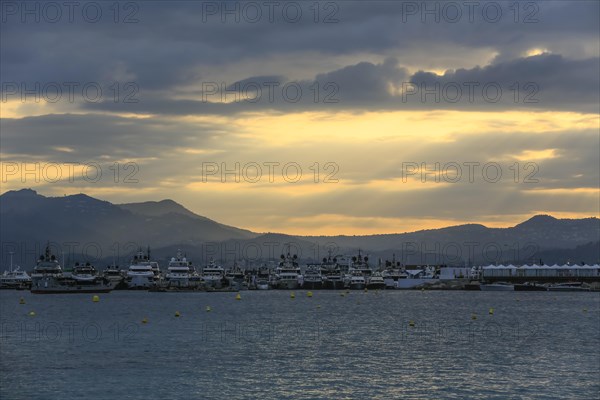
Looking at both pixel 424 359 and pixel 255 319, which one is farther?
pixel 255 319

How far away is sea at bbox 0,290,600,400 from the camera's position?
63.9 m

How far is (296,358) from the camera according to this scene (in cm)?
8175


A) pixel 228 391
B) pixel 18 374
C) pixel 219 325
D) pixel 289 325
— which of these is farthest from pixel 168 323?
pixel 228 391

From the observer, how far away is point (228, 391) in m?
63.5

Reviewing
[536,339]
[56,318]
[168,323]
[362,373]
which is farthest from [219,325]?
[362,373]

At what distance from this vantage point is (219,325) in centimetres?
12138

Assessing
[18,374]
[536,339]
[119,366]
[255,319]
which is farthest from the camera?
[255,319]

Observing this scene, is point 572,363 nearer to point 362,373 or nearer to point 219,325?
point 362,373

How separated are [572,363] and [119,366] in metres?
41.2

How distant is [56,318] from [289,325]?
40406 millimetres

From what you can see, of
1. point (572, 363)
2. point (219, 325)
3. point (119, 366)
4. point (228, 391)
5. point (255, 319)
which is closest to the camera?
point (228, 391)

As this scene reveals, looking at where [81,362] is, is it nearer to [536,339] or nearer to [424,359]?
[424,359]

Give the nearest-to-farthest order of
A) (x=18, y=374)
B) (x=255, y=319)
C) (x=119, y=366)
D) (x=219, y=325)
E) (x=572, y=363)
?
(x=18, y=374) < (x=119, y=366) < (x=572, y=363) < (x=219, y=325) < (x=255, y=319)

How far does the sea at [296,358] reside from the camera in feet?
210
